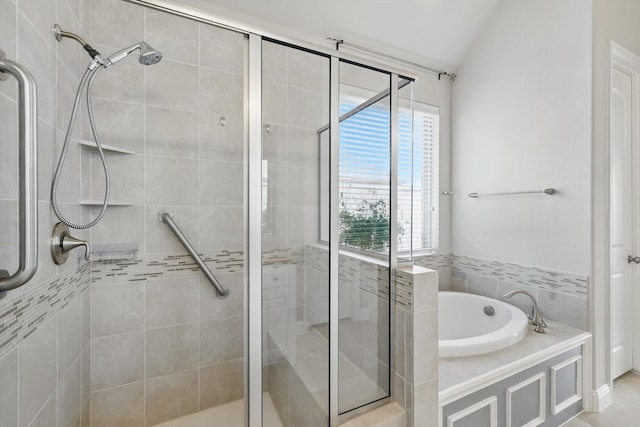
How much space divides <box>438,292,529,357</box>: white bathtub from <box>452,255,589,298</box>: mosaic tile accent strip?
23 centimetres

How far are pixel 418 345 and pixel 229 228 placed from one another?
1.20 meters

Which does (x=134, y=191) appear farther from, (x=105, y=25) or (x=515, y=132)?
(x=515, y=132)

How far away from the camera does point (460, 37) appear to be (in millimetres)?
2326

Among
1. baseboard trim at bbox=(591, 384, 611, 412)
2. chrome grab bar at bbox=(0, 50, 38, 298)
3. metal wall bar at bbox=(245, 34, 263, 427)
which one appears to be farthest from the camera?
baseboard trim at bbox=(591, 384, 611, 412)

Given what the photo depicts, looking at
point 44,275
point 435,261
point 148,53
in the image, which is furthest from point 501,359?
point 148,53

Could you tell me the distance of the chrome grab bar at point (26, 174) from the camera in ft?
2.05

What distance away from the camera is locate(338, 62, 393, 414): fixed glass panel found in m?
1.13

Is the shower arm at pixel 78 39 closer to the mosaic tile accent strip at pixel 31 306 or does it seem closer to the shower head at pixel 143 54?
the shower head at pixel 143 54

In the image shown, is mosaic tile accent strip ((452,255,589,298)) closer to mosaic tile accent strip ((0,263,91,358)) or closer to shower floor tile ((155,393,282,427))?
shower floor tile ((155,393,282,427))

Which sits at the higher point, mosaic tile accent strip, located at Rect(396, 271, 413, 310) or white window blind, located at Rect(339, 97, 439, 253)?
white window blind, located at Rect(339, 97, 439, 253)

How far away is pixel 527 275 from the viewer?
203 centimetres

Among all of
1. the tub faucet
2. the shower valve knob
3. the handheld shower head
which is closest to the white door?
the tub faucet

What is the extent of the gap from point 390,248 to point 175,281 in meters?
1.20

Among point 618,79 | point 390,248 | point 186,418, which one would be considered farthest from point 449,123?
point 186,418
